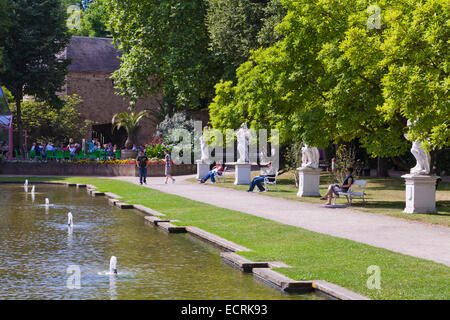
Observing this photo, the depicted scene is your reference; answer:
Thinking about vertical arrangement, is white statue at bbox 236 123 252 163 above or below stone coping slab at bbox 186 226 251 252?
above

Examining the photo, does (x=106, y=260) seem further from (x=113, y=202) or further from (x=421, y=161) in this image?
(x=113, y=202)

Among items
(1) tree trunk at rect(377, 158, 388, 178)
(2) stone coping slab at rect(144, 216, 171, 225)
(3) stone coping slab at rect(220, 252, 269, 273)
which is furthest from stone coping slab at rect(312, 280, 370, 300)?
(1) tree trunk at rect(377, 158, 388, 178)

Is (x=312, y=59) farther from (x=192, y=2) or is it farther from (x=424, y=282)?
(x=192, y=2)

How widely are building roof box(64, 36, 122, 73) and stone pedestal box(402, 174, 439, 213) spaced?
145ft

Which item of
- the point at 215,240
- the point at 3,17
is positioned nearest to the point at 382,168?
the point at 215,240

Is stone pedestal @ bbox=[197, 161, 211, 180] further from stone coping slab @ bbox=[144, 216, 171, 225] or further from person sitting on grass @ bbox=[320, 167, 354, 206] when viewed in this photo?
stone coping slab @ bbox=[144, 216, 171, 225]

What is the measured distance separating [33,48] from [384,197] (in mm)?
32407

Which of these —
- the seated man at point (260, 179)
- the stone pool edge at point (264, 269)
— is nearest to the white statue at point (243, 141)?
the seated man at point (260, 179)

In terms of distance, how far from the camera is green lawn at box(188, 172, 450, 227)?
58.7 ft

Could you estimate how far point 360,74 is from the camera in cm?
2091

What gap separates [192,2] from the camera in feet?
143

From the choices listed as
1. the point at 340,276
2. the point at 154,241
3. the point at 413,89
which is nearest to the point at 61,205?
the point at 154,241

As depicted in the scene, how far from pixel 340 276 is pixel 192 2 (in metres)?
36.4
